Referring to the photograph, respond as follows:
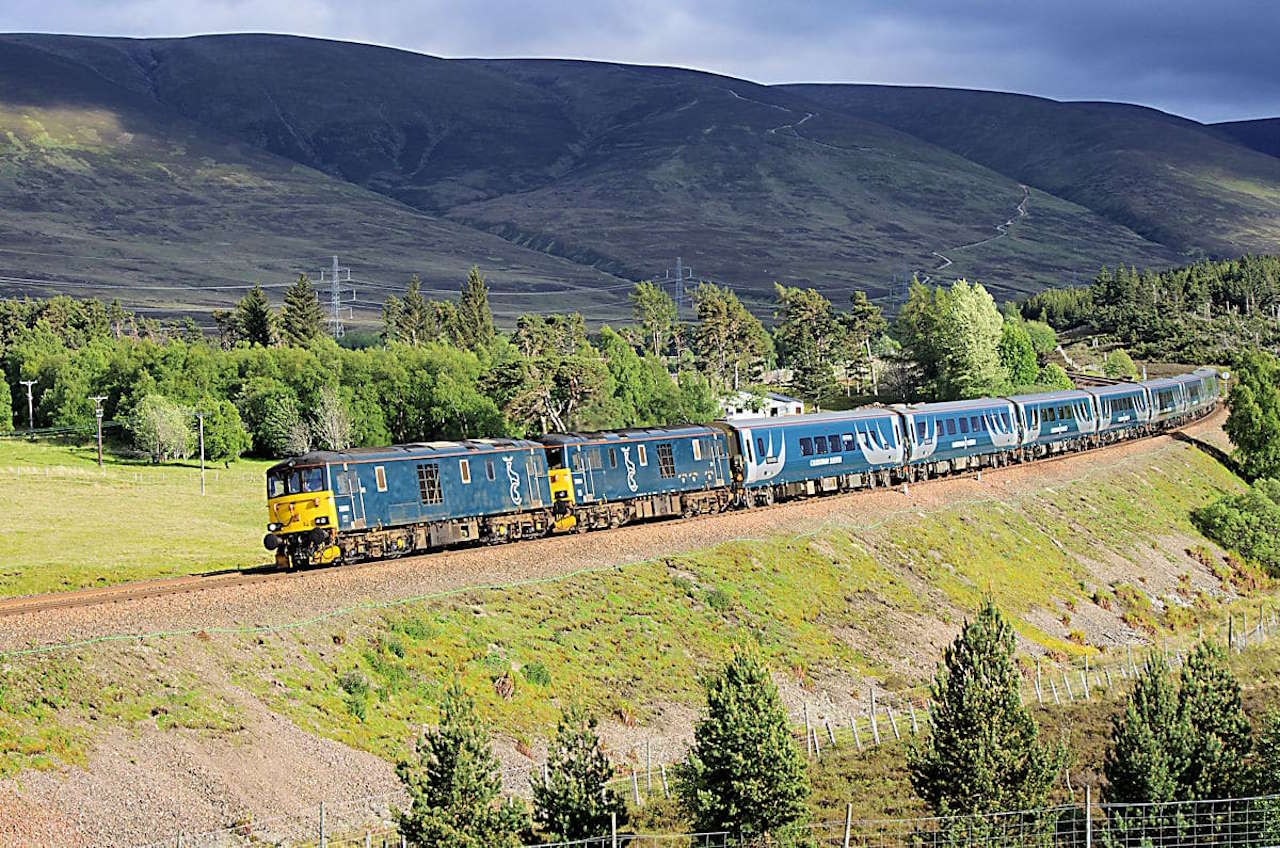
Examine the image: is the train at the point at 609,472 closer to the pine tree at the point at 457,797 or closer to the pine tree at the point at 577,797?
the pine tree at the point at 577,797

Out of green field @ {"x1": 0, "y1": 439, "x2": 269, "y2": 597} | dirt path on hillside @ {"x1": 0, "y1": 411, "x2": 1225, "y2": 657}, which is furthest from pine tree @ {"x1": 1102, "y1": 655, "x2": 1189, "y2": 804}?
green field @ {"x1": 0, "y1": 439, "x2": 269, "y2": 597}

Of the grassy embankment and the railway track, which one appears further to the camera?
the railway track

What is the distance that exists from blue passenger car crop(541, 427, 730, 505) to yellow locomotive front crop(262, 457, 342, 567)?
1054 cm

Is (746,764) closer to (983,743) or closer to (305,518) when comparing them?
(983,743)

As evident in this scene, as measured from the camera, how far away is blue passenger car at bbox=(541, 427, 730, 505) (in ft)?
169

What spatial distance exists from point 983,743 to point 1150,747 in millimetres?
3225

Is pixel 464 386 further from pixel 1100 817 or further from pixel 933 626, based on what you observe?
pixel 1100 817

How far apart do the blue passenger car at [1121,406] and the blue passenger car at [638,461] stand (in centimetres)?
4220

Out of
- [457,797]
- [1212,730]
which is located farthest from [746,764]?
[1212,730]

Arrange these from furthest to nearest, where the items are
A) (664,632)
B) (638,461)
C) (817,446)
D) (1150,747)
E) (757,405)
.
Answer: (757,405)
(817,446)
(638,461)
(664,632)
(1150,747)

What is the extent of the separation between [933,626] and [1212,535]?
33.4 m

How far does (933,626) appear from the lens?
173 ft

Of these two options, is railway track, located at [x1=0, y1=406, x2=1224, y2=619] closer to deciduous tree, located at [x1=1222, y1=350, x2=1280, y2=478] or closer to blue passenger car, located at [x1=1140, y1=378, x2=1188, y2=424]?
blue passenger car, located at [x1=1140, y1=378, x2=1188, y2=424]

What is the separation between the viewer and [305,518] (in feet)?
139
